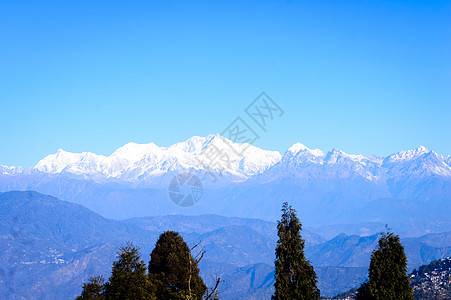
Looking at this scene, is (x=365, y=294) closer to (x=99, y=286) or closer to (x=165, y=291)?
(x=165, y=291)

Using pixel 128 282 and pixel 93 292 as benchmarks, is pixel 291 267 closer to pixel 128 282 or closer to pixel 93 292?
pixel 128 282

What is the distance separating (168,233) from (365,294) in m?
23.4

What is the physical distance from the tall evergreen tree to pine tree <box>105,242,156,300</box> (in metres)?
20.0

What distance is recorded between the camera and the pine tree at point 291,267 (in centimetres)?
3934

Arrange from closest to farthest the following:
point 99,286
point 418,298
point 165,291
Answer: point 165,291
point 99,286
point 418,298

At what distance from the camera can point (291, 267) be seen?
39938mm

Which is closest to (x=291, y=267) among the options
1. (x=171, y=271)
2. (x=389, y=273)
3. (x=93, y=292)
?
(x=389, y=273)

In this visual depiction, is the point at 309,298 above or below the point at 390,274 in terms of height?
below

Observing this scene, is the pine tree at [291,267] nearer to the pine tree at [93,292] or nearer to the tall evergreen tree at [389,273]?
the tall evergreen tree at [389,273]

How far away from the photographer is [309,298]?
39.4 metres

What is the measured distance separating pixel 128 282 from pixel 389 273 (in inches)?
926

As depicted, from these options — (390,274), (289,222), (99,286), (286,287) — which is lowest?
(99,286)

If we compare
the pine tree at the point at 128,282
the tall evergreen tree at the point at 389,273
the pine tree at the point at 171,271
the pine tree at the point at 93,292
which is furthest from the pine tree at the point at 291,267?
the pine tree at the point at 93,292

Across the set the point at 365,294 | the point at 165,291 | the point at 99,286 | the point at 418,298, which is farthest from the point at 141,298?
the point at 418,298
